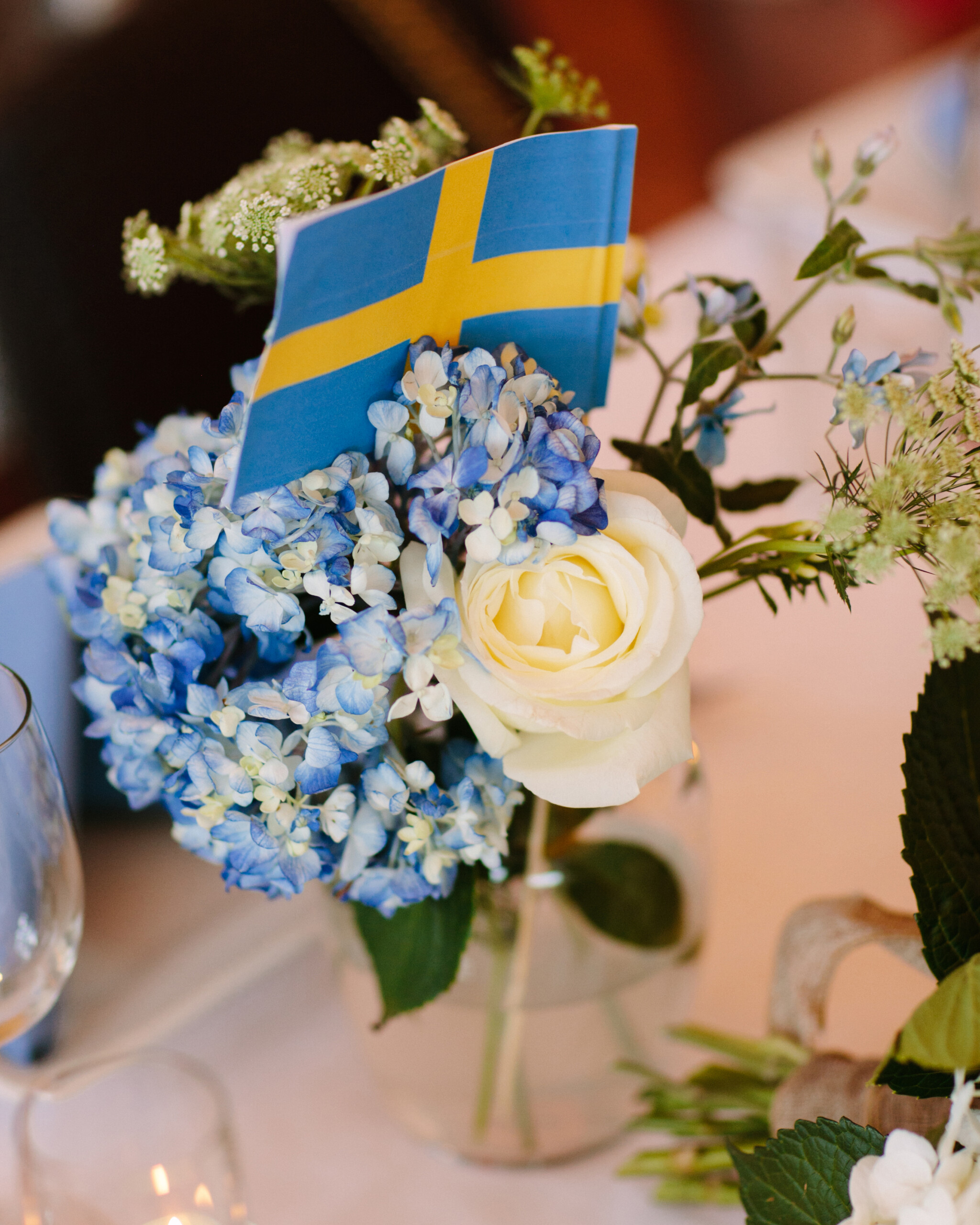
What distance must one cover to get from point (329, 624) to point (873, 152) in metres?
0.28

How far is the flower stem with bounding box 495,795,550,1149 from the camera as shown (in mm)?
489

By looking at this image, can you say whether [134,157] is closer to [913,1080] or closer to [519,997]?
[519,997]

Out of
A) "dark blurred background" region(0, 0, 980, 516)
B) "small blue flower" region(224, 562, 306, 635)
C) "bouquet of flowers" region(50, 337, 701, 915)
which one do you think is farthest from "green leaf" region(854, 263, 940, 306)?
"dark blurred background" region(0, 0, 980, 516)

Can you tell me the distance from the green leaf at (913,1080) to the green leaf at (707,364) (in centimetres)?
23

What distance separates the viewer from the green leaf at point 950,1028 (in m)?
0.29

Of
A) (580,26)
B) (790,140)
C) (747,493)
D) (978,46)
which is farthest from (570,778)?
(580,26)

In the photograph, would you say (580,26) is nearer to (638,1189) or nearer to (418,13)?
(418,13)

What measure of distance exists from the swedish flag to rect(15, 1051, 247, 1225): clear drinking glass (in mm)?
324

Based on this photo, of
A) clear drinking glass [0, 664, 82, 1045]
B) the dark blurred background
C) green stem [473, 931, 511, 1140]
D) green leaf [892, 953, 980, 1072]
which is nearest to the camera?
green leaf [892, 953, 980, 1072]

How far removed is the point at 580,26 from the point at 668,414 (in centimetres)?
282

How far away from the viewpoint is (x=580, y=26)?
2924 millimetres

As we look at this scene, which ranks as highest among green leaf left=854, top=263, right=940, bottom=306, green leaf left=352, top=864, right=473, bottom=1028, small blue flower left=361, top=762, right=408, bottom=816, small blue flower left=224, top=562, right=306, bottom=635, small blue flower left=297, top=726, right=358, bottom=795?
green leaf left=854, top=263, right=940, bottom=306

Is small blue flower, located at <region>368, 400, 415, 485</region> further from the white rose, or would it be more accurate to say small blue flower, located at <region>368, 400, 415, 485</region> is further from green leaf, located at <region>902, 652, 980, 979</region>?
green leaf, located at <region>902, 652, 980, 979</region>

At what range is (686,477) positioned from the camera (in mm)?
411
